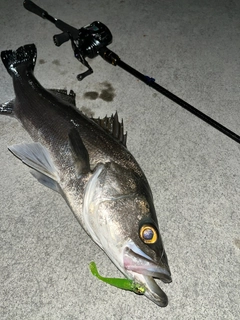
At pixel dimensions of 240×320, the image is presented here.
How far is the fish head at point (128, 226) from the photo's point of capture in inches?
57.8

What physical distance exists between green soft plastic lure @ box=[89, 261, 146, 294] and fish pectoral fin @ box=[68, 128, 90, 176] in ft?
1.68

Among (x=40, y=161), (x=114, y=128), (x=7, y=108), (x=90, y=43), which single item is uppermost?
(x=90, y=43)

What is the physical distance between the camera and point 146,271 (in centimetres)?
145

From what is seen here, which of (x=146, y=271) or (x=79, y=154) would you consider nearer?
(x=146, y=271)

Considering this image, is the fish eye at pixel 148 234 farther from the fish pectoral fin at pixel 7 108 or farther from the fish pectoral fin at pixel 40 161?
the fish pectoral fin at pixel 7 108

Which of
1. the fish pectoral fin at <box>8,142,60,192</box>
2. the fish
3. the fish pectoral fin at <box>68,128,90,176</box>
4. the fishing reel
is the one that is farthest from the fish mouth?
the fishing reel

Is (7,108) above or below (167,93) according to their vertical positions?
below

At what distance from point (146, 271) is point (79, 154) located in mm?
697

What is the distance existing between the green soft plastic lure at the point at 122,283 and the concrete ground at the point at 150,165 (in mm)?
43

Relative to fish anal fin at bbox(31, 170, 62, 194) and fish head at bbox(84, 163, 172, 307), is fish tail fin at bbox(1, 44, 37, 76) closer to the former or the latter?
fish anal fin at bbox(31, 170, 62, 194)

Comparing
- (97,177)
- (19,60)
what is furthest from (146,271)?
(19,60)

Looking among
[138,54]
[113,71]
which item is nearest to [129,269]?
[113,71]

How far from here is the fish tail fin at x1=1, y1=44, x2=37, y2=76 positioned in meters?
2.30

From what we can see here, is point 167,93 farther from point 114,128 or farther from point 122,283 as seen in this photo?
point 122,283
